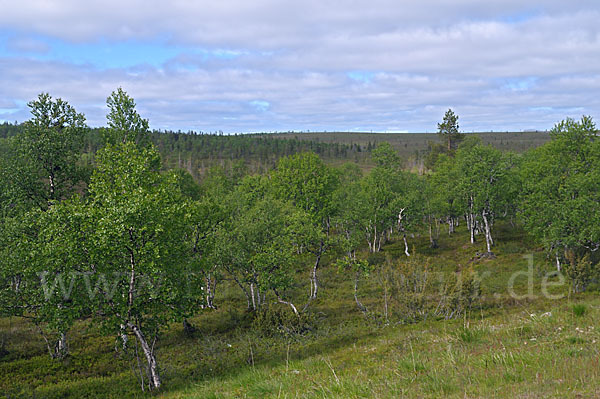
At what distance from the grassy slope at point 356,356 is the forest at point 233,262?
151mm

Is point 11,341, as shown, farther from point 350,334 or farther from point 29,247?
point 350,334

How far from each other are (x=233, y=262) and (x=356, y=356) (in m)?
16.1

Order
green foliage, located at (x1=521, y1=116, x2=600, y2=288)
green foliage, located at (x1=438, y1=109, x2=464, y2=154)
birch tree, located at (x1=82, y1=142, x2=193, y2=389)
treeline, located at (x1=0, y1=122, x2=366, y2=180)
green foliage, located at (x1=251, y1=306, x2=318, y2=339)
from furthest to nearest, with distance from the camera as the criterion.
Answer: treeline, located at (x1=0, y1=122, x2=366, y2=180) → green foliage, located at (x1=438, y1=109, x2=464, y2=154) → green foliage, located at (x1=521, y1=116, x2=600, y2=288) → green foliage, located at (x1=251, y1=306, x2=318, y2=339) → birch tree, located at (x1=82, y1=142, x2=193, y2=389)

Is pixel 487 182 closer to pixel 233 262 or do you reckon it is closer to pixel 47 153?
pixel 233 262

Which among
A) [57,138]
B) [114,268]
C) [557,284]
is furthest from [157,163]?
[557,284]

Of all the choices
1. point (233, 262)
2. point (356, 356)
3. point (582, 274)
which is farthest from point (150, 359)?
point (582, 274)

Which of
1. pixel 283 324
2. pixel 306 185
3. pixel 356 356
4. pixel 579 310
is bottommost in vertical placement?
pixel 283 324

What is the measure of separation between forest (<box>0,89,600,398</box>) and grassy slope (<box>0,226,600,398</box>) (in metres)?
0.15

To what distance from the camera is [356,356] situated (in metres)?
13.9

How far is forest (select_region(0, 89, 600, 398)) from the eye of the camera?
16.1 m

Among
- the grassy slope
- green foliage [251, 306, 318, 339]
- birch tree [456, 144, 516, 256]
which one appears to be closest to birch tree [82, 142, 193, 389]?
the grassy slope

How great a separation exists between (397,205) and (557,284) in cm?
2008

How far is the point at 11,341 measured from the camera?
26141 mm

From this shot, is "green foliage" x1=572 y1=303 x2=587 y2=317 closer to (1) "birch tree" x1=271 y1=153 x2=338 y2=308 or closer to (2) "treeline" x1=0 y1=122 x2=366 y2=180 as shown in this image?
(1) "birch tree" x1=271 y1=153 x2=338 y2=308
